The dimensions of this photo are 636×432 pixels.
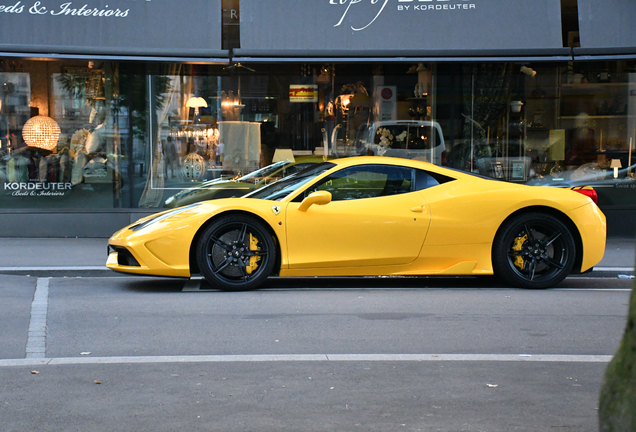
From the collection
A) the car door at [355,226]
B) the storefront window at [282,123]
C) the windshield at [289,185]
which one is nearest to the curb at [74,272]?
the windshield at [289,185]

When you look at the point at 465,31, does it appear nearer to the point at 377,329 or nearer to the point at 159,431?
the point at 377,329

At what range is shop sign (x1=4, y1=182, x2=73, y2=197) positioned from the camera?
12.4 meters

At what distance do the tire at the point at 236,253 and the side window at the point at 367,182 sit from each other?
2.15 ft

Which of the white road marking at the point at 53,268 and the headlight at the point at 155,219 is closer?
the headlight at the point at 155,219

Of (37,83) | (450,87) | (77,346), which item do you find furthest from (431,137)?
(77,346)

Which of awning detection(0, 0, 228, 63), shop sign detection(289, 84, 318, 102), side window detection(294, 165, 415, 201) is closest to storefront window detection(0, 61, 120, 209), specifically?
Result: awning detection(0, 0, 228, 63)

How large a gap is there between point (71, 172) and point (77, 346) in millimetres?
7460

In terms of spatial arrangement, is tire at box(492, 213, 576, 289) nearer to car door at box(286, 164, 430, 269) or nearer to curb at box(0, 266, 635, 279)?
car door at box(286, 164, 430, 269)

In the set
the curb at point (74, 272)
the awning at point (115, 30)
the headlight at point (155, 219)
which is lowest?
the curb at point (74, 272)

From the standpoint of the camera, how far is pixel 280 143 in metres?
13.0

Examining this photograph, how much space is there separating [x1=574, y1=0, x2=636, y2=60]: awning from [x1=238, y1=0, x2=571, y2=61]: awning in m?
0.40

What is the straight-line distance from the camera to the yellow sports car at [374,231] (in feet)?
25.1

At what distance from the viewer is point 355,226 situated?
7727 mm

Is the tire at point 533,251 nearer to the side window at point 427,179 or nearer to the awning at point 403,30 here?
the side window at point 427,179
